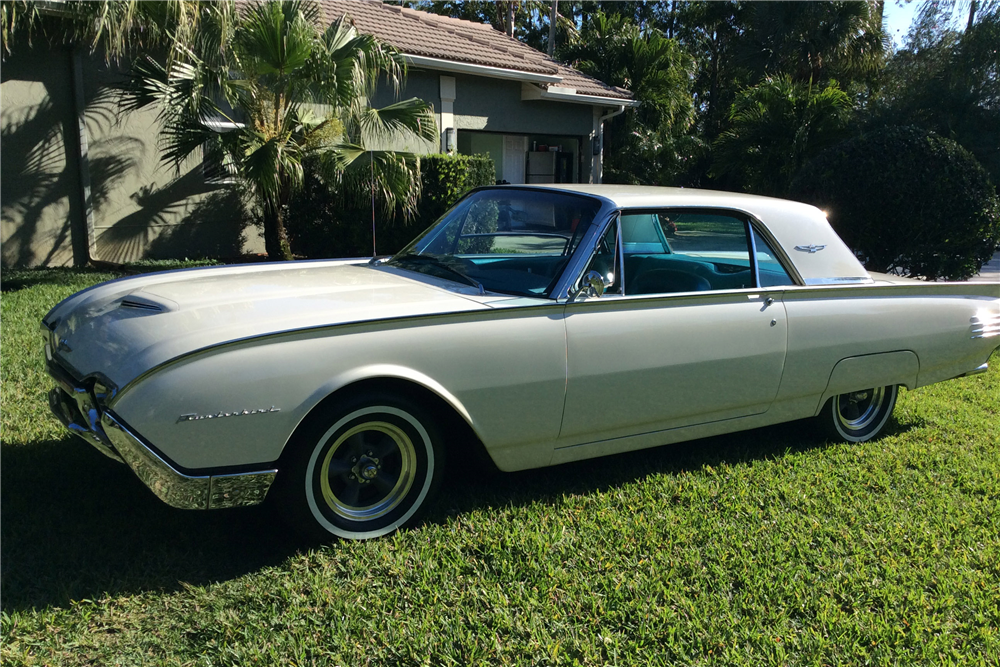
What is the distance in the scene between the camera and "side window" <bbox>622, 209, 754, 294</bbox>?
3879mm

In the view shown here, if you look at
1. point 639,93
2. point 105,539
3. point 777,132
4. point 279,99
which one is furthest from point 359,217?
point 639,93

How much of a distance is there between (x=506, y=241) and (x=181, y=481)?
197 centimetres

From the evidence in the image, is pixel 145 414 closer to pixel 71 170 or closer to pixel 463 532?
pixel 463 532

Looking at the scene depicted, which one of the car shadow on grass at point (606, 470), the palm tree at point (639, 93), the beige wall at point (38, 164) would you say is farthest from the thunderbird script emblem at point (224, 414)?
the palm tree at point (639, 93)

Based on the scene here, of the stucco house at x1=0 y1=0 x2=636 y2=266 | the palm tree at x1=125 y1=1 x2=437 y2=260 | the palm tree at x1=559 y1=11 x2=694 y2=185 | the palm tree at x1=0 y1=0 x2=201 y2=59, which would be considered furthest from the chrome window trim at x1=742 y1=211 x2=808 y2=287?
the palm tree at x1=559 y1=11 x2=694 y2=185

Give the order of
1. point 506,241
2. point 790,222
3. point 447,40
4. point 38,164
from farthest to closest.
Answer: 1. point 447,40
2. point 38,164
3. point 790,222
4. point 506,241

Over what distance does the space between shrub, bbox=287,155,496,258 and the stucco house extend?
1.32 m

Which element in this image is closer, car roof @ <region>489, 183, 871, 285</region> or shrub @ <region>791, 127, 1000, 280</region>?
car roof @ <region>489, 183, 871, 285</region>

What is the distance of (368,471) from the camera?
3098mm

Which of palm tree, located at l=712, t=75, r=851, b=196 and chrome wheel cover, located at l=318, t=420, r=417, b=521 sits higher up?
palm tree, located at l=712, t=75, r=851, b=196

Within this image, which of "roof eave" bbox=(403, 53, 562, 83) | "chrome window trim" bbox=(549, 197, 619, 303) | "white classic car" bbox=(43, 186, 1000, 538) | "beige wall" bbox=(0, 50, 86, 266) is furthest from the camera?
"roof eave" bbox=(403, 53, 562, 83)

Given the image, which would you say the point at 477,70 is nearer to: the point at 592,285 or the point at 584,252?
the point at 584,252

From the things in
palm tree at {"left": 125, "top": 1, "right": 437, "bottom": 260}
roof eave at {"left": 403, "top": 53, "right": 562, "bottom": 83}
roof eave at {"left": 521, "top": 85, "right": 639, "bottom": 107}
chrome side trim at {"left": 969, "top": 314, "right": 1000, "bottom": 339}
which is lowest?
chrome side trim at {"left": 969, "top": 314, "right": 1000, "bottom": 339}

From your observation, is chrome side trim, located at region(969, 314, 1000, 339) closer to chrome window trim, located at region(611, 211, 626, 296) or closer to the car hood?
chrome window trim, located at region(611, 211, 626, 296)
